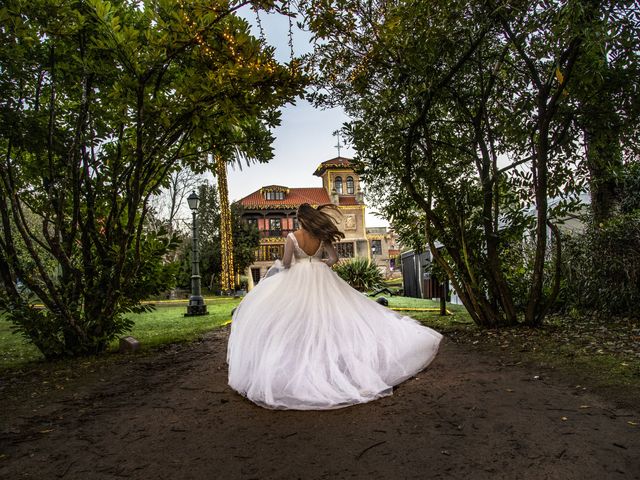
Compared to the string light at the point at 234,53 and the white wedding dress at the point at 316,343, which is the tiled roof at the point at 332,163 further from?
the white wedding dress at the point at 316,343

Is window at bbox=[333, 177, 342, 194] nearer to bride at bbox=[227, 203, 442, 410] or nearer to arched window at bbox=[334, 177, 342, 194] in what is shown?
arched window at bbox=[334, 177, 342, 194]

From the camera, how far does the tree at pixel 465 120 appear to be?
5.94m

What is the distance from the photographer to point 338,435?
2.93m

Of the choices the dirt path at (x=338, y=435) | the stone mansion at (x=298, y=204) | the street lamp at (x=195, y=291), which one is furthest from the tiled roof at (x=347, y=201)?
the dirt path at (x=338, y=435)

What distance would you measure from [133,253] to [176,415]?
11.8 ft

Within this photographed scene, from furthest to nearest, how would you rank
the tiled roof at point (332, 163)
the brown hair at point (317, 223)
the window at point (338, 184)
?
the window at point (338, 184) → the tiled roof at point (332, 163) → the brown hair at point (317, 223)

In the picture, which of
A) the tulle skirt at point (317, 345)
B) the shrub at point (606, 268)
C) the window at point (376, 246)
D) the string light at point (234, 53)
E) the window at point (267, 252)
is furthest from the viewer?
the window at point (376, 246)

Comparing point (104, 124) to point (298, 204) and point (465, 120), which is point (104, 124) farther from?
point (298, 204)

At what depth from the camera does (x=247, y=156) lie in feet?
23.5

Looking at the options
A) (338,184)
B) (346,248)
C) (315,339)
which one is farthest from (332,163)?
(315,339)

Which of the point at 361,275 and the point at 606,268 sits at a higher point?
the point at 606,268

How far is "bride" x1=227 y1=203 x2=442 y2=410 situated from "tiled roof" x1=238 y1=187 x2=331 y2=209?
39.7 meters

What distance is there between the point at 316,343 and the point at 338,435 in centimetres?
123

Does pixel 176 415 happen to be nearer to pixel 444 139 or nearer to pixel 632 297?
pixel 444 139
